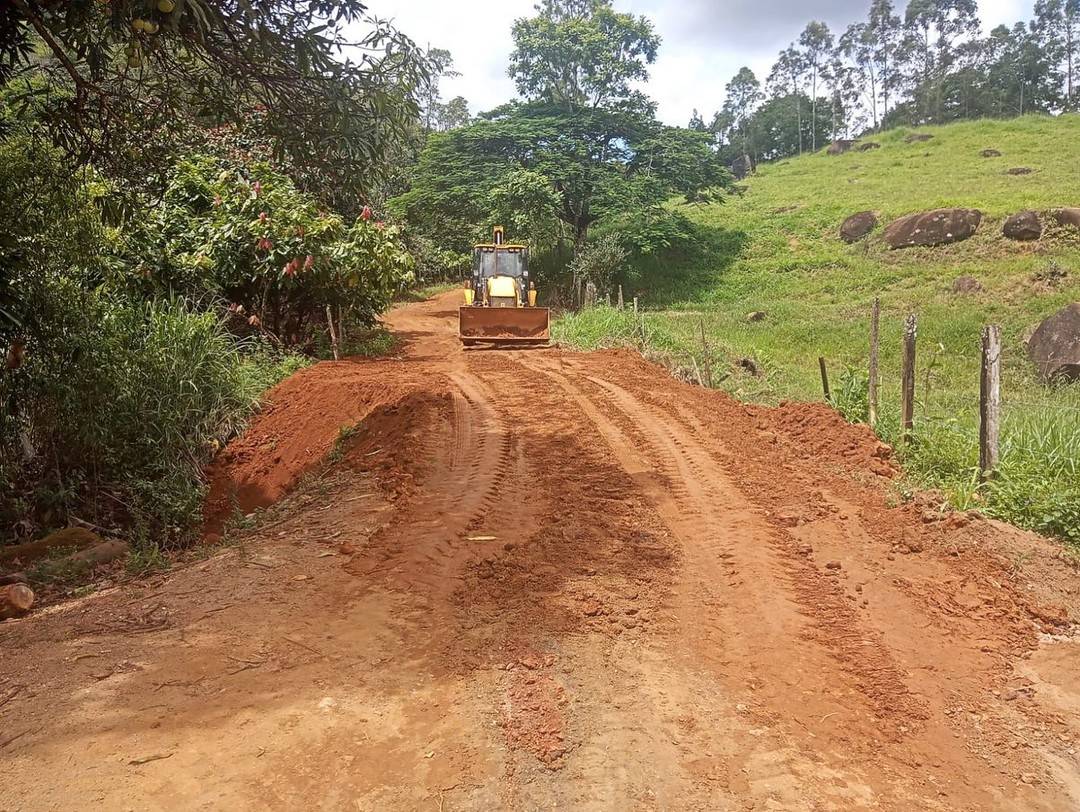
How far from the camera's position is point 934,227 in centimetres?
2450

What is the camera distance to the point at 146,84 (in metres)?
5.72

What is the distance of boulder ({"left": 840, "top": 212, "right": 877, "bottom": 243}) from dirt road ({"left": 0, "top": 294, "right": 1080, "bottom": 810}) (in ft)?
77.9

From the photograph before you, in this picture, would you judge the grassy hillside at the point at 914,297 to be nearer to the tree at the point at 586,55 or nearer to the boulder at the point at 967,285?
the boulder at the point at 967,285

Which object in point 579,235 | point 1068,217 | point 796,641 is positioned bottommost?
point 796,641

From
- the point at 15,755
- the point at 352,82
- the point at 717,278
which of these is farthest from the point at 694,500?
the point at 717,278

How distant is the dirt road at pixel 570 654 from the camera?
2939 millimetres

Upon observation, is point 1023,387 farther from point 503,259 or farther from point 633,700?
point 633,700

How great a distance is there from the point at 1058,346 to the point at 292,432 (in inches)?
544

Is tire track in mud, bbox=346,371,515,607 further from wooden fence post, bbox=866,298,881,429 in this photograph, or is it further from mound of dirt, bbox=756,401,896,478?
wooden fence post, bbox=866,298,881,429

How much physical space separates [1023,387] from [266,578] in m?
13.3

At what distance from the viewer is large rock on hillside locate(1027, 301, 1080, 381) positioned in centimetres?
1340

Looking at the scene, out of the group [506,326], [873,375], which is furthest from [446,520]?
[506,326]

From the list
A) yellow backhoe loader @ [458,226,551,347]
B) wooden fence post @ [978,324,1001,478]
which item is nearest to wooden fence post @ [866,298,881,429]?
wooden fence post @ [978,324,1001,478]

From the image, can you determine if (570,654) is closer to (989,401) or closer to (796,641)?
(796,641)
